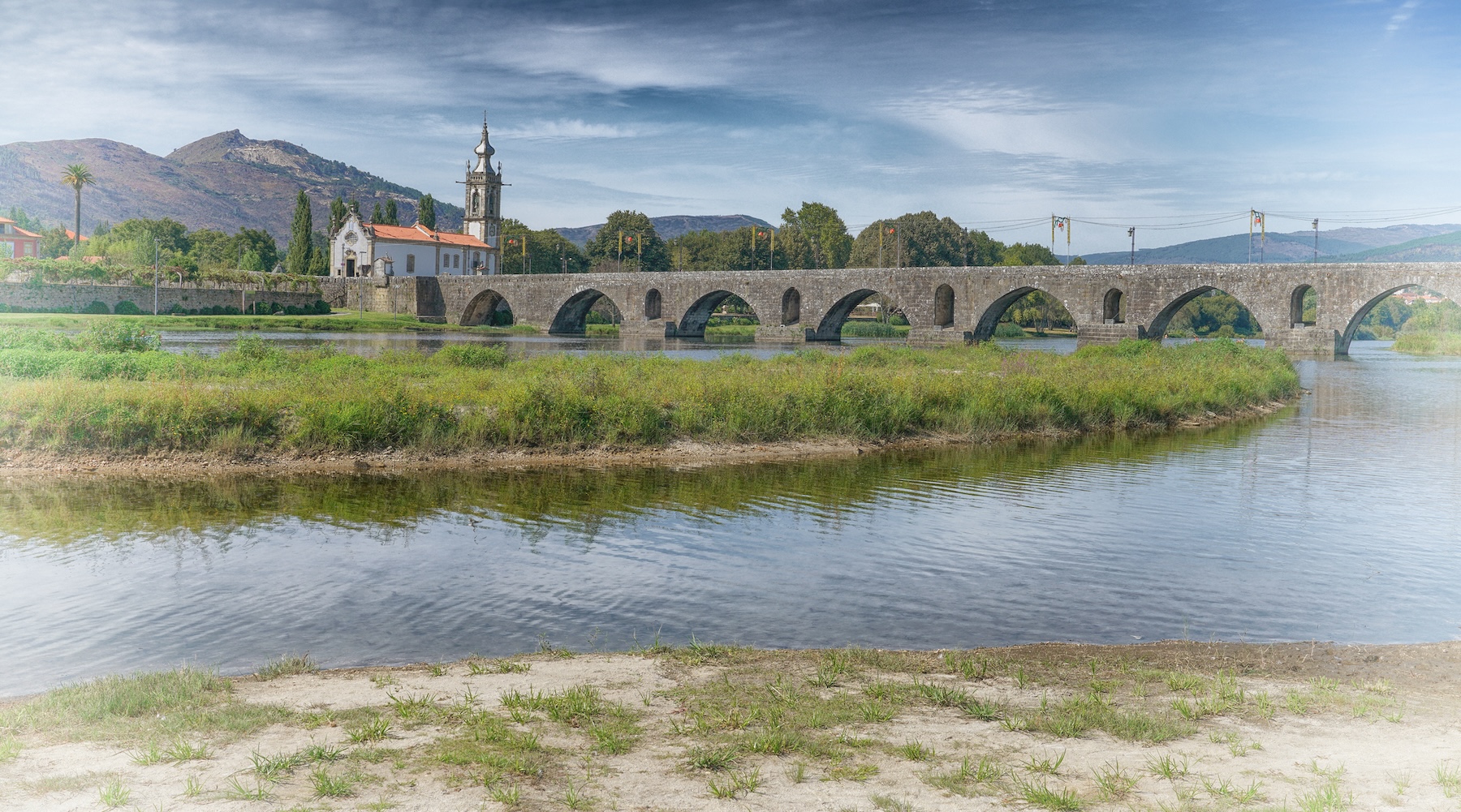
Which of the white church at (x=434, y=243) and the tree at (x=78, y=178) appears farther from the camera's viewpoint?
the white church at (x=434, y=243)

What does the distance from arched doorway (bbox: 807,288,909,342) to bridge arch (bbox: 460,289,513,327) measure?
2909 cm

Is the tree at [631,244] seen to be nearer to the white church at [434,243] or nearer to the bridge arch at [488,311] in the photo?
the white church at [434,243]

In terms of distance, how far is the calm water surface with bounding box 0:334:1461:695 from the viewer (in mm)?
8234

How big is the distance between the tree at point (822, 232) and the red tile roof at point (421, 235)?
115 ft

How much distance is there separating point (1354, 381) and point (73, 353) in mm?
39091

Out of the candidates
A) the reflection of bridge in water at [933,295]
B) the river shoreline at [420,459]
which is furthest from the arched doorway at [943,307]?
the river shoreline at [420,459]

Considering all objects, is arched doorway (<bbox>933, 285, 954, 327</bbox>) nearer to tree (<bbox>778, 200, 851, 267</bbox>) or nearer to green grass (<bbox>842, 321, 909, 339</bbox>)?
green grass (<bbox>842, 321, 909, 339</bbox>)

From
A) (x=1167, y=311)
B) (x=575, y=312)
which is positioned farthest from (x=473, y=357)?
(x=575, y=312)

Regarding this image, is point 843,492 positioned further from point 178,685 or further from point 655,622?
point 178,685

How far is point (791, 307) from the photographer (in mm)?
77500

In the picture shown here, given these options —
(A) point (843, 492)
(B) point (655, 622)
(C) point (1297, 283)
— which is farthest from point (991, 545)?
(C) point (1297, 283)

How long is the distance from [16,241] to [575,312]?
173 feet

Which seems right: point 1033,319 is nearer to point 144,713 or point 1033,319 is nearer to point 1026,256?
point 1026,256

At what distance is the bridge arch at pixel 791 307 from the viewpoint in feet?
251
